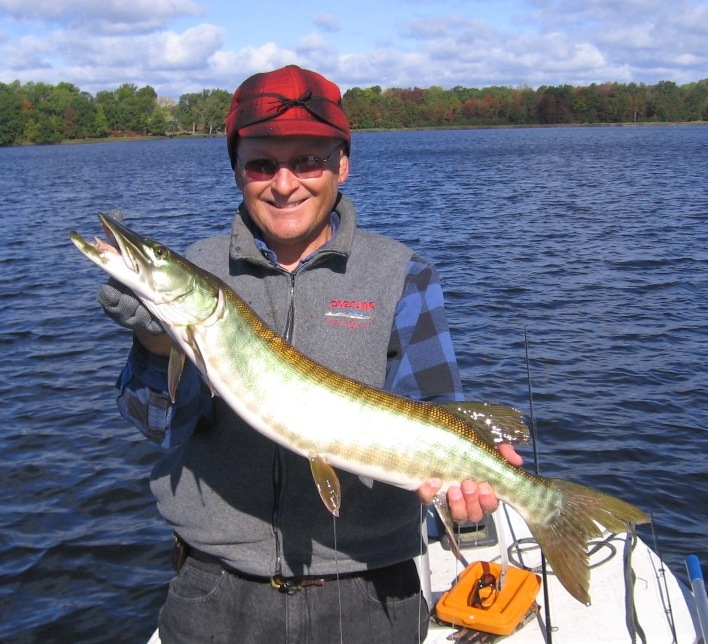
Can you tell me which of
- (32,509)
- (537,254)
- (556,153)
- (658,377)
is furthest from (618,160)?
(32,509)

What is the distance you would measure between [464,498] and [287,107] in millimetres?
1615

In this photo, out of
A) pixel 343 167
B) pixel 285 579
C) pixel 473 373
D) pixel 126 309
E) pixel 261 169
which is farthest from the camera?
pixel 473 373

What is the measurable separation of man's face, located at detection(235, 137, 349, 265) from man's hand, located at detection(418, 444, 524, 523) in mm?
1100

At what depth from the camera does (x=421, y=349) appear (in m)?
3.19

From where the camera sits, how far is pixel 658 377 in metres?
11.3

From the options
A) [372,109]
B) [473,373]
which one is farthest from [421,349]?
[372,109]

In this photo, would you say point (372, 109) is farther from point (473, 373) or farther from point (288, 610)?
point (288, 610)

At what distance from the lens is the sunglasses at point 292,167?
3.16m

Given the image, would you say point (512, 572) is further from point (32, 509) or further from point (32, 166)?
point (32, 166)

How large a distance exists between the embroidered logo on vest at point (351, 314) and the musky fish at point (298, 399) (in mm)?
273

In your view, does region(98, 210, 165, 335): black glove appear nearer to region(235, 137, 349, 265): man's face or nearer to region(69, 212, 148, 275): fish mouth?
region(69, 212, 148, 275): fish mouth

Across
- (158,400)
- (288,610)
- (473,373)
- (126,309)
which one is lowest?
(473,373)

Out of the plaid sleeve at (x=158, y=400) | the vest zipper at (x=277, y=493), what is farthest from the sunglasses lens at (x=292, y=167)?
the vest zipper at (x=277, y=493)

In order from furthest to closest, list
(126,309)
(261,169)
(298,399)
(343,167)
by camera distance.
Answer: (343,167) < (261,169) < (298,399) < (126,309)
